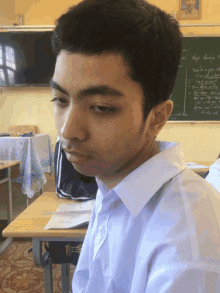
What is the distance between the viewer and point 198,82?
3.66 metres

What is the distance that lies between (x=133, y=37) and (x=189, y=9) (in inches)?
149

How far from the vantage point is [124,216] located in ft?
1.73

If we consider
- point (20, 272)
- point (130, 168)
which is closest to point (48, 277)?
point (20, 272)

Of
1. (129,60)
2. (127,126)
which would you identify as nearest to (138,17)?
(129,60)

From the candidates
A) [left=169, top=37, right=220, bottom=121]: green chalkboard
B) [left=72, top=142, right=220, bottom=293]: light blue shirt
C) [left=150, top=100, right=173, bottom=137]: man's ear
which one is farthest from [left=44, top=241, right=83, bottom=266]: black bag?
[left=169, top=37, right=220, bottom=121]: green chalkboard

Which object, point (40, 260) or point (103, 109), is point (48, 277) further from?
point (103, 109)

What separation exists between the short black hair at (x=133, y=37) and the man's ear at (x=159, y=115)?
0.02 m

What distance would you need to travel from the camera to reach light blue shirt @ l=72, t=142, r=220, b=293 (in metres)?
0.33

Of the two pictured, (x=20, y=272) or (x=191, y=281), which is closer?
(x=191, y=281)

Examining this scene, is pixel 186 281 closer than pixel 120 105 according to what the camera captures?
Yes

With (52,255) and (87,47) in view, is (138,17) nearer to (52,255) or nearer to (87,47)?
(87,47)

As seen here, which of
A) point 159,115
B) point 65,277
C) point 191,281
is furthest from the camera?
point 65,277

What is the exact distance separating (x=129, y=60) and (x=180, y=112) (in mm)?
3445

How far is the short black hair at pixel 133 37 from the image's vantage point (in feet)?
1.54
